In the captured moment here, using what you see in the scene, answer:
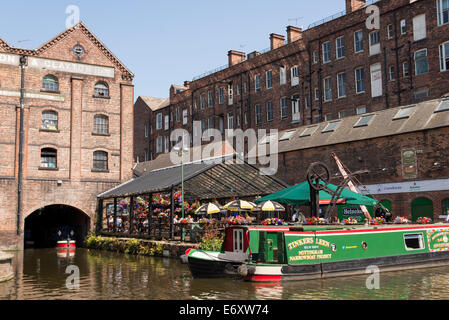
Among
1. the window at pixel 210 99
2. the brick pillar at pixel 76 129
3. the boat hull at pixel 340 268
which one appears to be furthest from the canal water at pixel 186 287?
the window at pixel 210 99

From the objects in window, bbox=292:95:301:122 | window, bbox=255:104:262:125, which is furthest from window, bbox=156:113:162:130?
window, bbox=292:95:301:122

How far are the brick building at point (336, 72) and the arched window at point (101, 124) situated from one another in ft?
59.4

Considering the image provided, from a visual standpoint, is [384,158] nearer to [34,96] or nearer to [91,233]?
[91,233]

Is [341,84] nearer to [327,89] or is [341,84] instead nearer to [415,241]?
[327,89]

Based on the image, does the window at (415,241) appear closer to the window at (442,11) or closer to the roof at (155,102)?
the window at (442,11)

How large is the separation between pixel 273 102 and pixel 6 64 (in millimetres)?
24720

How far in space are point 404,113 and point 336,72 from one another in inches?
539

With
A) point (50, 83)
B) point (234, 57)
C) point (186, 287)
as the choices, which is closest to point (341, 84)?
point (234, 57)

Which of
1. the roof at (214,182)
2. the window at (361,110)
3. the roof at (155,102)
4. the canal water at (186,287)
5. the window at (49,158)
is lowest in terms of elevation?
the canal water at (186,287)

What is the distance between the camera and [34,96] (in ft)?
94.6

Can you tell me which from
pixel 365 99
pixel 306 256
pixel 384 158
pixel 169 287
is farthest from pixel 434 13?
pixel 169 287

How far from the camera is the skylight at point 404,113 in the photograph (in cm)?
2675

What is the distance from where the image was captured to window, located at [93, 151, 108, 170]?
3072cm

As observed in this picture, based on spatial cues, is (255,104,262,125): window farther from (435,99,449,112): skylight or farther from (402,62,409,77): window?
(435,99,449,112): skylight
